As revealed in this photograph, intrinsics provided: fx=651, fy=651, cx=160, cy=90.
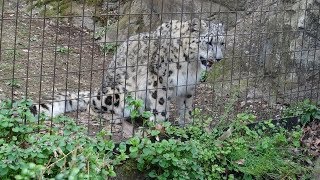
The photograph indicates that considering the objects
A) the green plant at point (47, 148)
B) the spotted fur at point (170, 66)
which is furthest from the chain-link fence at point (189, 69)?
the green plant at point (47, 148)

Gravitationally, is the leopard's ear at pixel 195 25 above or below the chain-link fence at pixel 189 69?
above

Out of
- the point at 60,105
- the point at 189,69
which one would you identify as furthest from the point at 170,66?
the point at 60,105

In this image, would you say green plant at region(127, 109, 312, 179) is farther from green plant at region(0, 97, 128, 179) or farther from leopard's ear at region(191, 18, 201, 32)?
leopard's ear at region(191, 18, 201, 32)

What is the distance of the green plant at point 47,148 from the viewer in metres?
3.96

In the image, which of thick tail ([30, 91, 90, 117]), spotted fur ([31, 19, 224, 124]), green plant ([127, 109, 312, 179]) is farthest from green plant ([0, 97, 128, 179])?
spotted fur ([31, 19, 224, 124])

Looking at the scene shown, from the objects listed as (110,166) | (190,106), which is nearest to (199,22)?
(190,106)

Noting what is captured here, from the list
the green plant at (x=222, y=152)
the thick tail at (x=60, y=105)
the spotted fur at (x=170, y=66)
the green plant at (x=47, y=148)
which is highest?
the spotted fur at (x=170, y=66)

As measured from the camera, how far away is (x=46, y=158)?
13.7ft

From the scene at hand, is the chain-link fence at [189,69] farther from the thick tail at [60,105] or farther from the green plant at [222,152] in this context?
the green plant at [222,152]

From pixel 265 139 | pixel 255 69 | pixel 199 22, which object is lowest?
pixel 265 139

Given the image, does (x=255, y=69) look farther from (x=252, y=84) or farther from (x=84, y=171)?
(x=84, y=171)

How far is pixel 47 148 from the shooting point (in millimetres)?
4145

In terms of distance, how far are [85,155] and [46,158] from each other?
29 cm

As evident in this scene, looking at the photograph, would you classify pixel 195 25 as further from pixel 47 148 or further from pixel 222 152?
pixel 47 148
